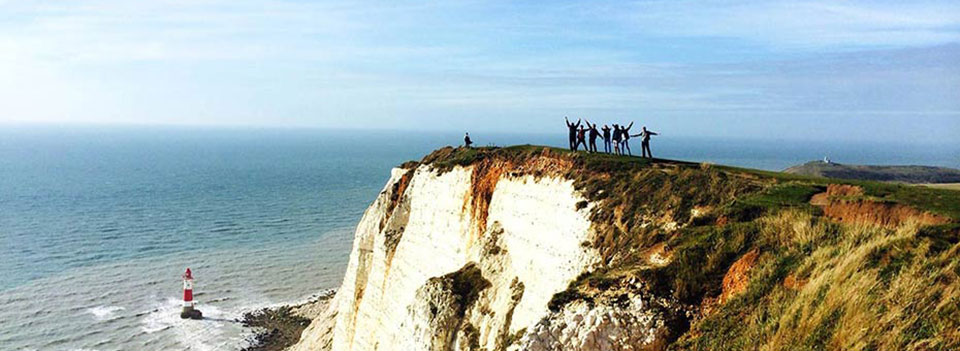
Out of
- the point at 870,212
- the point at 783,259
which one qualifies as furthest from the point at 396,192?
the point at 783,259

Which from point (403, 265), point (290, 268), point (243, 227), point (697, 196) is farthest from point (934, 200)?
point (243, 227)

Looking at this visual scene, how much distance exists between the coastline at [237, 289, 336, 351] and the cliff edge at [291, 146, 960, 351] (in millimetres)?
11359

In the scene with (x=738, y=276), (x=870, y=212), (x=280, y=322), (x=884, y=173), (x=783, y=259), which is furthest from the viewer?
(x=884, y=173)

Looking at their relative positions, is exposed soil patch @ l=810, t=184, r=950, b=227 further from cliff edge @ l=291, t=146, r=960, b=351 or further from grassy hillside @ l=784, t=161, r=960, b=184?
grassy hillside @ l=784, t=161, r=960, b=184

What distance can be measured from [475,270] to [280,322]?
24422 millimetres

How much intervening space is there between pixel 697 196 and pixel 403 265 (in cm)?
1607

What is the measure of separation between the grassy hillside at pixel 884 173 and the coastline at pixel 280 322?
65870 millimetres

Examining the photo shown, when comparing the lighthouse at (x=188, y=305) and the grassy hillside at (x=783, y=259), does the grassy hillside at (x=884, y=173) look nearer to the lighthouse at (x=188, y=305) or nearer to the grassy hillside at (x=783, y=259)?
the lighthouse at (x=188, y=305)

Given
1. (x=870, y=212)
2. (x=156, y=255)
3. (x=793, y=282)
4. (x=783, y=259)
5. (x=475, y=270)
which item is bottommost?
(x=156, y=255)

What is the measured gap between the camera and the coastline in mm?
41438

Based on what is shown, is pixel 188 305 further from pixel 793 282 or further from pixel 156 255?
pixel 793 282

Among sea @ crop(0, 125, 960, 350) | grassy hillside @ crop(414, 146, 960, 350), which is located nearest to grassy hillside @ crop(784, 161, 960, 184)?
sea @ crop(0, 125, 960, 350)

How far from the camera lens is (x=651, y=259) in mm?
14031

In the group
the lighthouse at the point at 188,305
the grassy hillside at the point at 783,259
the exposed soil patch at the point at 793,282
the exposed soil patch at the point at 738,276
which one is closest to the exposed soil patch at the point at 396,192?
the grassy hillside at the point at 783,259
